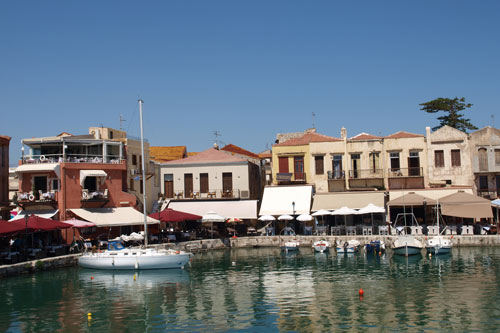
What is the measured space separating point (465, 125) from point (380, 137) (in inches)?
765

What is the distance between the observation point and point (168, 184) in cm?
5047

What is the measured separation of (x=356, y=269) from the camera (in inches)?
1225

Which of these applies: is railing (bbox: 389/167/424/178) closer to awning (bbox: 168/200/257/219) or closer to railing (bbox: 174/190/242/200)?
awning (bbox: 168/200/257/219)

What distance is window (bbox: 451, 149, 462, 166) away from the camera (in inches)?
1842

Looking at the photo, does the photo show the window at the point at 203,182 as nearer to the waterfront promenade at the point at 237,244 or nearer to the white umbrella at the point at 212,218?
the white umbrella at the point at 212,218

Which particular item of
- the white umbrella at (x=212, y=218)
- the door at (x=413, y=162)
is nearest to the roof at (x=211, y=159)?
the white umbrella at (x=212, y=218)

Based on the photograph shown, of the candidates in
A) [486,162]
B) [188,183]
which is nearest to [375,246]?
[486,162]

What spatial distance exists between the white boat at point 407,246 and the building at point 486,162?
45.9ft

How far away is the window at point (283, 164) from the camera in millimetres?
49656

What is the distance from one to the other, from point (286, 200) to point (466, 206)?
1462cm

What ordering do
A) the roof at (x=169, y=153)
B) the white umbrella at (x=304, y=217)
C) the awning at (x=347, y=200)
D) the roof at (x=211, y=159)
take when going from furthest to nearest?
the roof at (x=169, y=153)
the roof at (x=211, y=159)
the awning at (x=347, y=200)
the white umbrella at (x=304, y=217)

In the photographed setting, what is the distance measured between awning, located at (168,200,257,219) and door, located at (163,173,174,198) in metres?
1.82

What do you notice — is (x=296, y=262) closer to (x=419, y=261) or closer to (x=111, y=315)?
(x=419, y=261)

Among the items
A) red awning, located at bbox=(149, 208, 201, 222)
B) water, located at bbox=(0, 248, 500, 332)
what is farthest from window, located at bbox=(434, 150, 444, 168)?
red awning, located at bbox=(149, 208, 201, 222)
